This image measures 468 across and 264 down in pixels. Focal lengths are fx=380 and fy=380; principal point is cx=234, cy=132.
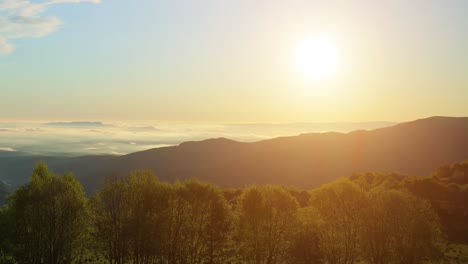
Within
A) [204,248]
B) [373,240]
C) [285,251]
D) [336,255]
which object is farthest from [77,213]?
[373,240]

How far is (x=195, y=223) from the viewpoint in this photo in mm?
78375

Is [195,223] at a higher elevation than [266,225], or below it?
higher

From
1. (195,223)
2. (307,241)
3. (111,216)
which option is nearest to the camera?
→ (111,216)

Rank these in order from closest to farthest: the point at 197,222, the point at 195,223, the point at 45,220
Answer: the point at 45,220 → the point at 195,223 → the point at 197,222

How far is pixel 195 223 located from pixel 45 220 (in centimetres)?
2976

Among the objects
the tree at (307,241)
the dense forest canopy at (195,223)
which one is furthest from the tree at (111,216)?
the tree at (307,241)

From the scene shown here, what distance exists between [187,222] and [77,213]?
74.2 feet

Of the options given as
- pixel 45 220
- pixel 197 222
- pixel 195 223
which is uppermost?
pixel 45 220

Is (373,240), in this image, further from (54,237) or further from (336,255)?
(54,237)

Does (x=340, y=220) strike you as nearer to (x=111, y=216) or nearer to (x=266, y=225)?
(x=266, y=225)

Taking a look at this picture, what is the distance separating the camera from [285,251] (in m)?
83.7

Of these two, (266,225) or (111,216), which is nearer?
(111,216)

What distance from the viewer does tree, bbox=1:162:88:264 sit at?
2953 inches

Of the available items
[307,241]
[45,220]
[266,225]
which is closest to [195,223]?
[266,225]
